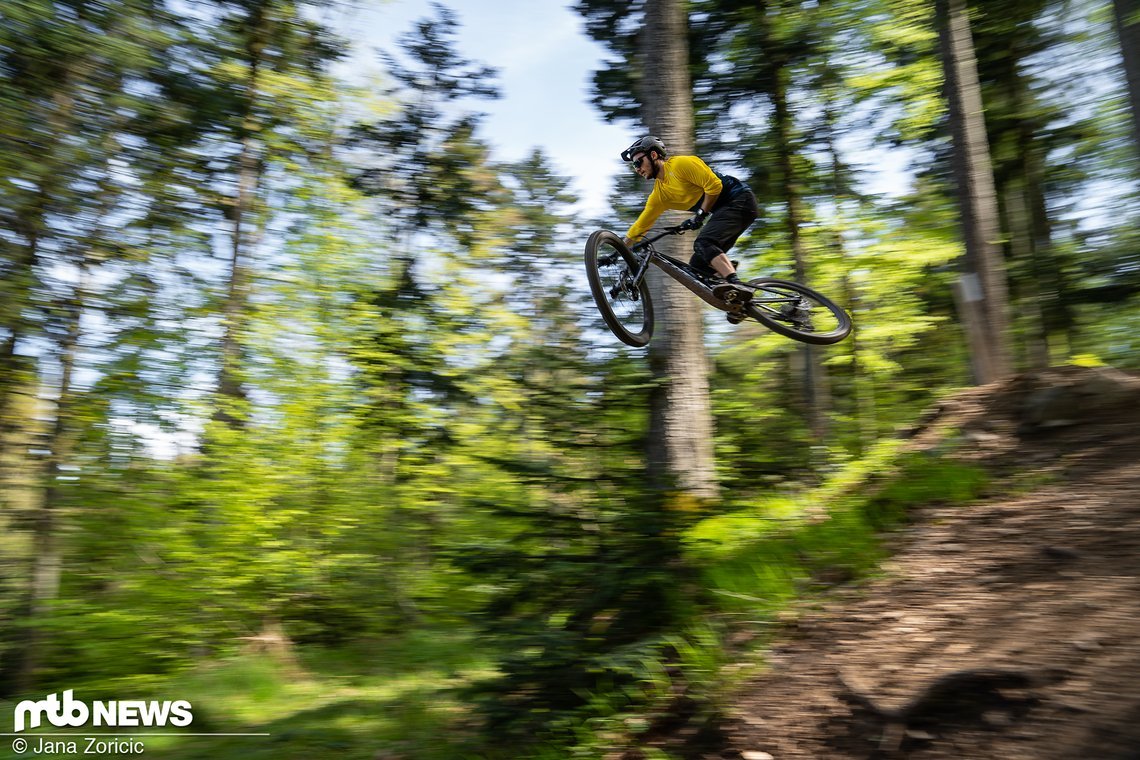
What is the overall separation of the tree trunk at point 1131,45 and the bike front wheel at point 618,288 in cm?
485

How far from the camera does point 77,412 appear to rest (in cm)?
919

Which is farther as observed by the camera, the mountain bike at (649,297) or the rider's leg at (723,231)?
the rider's leg at (723,231)

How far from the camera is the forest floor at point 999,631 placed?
11.2 ft

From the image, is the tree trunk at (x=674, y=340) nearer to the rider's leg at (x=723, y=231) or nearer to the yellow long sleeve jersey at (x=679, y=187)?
the rider's leg at (x=723, y=231)

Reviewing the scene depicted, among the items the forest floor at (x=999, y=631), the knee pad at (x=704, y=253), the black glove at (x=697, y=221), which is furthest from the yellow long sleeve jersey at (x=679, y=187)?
the forest floor at (x=999, y=631)

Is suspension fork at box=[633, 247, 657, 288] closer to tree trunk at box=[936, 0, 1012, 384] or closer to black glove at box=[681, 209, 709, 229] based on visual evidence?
black glove at box=[681, 209, 709, 229]

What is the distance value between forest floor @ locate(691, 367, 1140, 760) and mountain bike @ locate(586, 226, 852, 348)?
1.85 m

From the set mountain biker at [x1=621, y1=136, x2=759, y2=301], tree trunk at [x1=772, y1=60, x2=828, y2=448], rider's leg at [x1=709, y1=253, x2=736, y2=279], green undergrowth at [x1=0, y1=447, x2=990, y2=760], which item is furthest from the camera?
tree trunk at [x1=772, y1=60, x2=828, y2=448]

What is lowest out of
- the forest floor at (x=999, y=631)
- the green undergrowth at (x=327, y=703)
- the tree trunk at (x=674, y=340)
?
the green undergrowth at (x=327, y=703)

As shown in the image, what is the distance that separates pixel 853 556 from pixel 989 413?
2500 millimetres

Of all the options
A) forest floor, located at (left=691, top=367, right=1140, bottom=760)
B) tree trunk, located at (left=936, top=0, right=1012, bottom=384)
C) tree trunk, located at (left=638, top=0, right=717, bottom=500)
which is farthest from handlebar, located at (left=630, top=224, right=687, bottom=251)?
tree trunk, located at (left=936, top=0, right=1012, bottom=384)

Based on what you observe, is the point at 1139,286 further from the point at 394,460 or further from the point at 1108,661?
the point at 394,460

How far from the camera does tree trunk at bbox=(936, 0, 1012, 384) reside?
789cm

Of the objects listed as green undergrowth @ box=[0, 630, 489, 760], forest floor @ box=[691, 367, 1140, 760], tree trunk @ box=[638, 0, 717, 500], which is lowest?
green undergrowth @ box=[0, 630, 489, 760]
